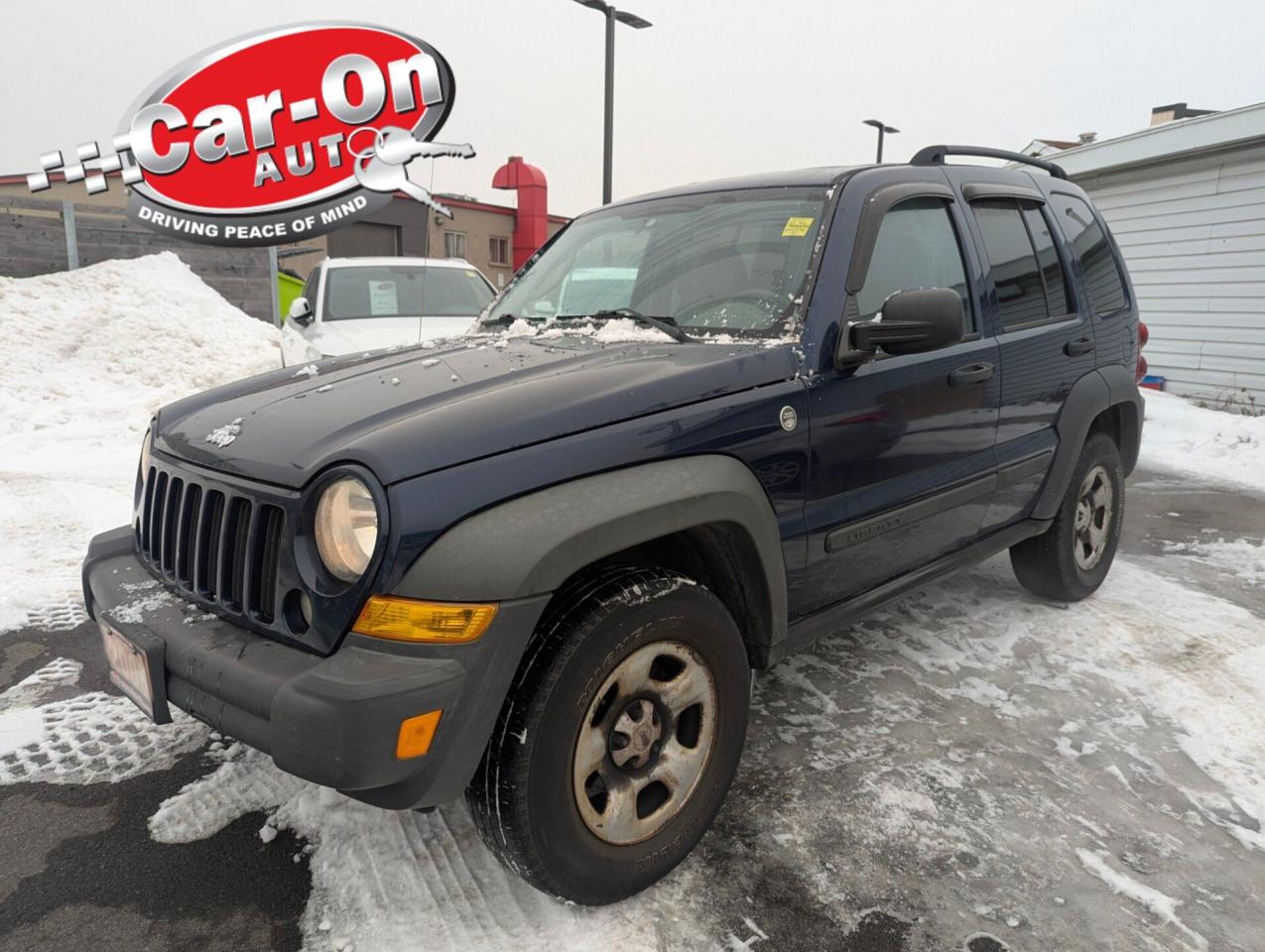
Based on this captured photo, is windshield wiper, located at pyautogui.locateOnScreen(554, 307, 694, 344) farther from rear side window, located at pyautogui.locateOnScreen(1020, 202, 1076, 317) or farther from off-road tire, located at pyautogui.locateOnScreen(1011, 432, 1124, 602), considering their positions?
off-road tire, located at pyautogui.locateOnScreen(1011, 432, 1124, 602)

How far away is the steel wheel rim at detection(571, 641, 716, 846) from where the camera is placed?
2018 millimetres

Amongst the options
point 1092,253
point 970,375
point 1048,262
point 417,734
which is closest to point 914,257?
point 970,375

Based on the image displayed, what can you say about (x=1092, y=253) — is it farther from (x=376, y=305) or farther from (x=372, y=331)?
(x=376, y=305)

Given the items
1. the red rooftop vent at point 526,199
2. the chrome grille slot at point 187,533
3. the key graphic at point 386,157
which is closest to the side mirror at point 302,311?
the key graphic at point 386,157

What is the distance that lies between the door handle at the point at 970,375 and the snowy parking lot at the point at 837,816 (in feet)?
3.90

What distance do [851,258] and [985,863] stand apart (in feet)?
5.88

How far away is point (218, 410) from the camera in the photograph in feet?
7.95

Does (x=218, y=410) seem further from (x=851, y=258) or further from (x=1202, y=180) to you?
(x=1202, y=180)

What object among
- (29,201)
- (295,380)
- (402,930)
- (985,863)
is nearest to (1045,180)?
(985,863)

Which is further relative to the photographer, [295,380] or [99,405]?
[99,405]

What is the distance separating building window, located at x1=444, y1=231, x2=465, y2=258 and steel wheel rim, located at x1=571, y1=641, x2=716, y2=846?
2655 centimetres

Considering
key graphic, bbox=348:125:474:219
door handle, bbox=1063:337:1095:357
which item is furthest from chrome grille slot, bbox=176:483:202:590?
key graphic, bbox=348:125:474:219

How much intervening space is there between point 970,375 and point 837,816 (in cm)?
159

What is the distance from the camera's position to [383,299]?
8.02 m
